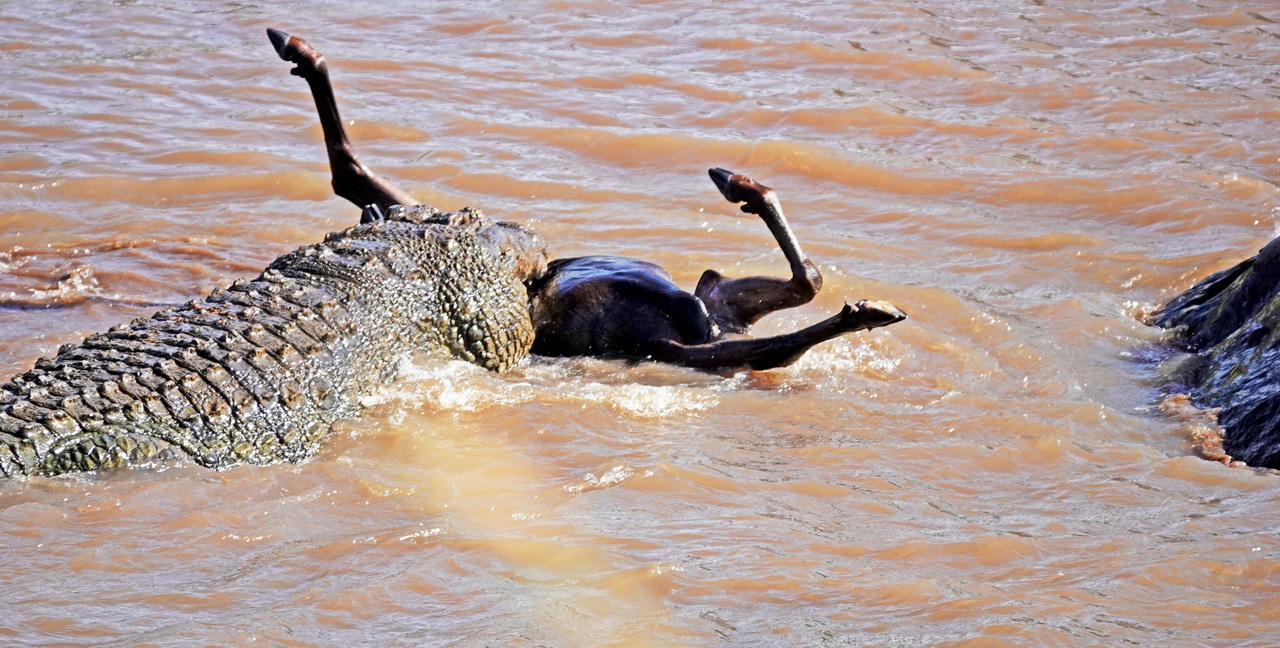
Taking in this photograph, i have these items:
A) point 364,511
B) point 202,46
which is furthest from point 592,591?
point 202,46

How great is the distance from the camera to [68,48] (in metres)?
10.0

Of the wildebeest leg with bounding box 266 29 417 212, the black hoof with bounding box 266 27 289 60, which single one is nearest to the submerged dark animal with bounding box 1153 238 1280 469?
the wildebeest leg with bounding box 266 29 417 212

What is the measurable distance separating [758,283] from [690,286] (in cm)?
107

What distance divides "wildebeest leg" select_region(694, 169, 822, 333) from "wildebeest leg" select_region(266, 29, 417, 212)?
1317 millimetres

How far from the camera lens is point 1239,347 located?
194 inches

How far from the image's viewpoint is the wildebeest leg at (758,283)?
4965 millimetres

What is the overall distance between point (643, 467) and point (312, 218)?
11.7 ft

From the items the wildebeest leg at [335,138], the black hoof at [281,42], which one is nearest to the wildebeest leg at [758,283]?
the wildebeest leg at [335,138]

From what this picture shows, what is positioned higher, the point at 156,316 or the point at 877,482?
the point at 156,316

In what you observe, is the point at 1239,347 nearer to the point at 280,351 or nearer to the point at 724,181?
the point at 724,181

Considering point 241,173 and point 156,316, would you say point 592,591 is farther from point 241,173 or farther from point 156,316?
point 241,173

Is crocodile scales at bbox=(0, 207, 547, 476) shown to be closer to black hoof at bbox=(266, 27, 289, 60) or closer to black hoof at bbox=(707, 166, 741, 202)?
black hoof at bbox=(707, 166, 741, 202)

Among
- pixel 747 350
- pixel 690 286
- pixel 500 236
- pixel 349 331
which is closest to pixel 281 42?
pixel 500 236

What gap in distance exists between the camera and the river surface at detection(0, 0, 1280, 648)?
3.12m
